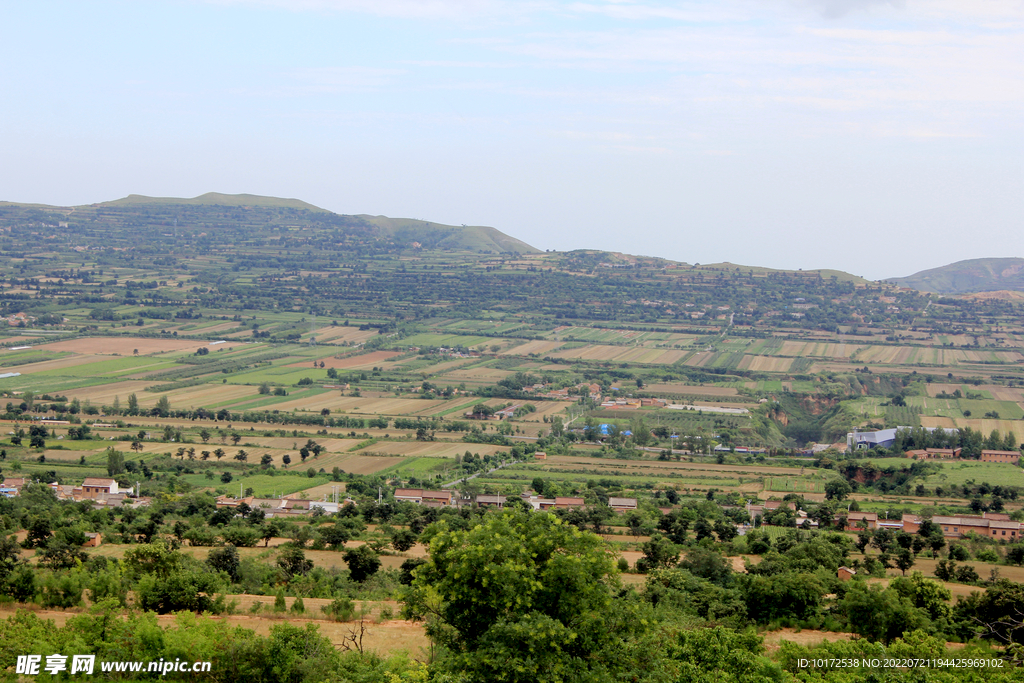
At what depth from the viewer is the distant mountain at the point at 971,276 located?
515ft

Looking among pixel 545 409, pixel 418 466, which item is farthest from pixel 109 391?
pixel 545 409

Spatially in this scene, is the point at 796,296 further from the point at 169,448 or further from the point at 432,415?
the point at 169,448

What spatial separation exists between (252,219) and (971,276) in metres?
135

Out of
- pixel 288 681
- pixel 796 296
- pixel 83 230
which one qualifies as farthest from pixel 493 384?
pixel 83 230

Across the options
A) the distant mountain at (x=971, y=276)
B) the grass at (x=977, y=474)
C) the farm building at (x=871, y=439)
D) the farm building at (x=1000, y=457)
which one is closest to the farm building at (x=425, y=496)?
the grass at (x=977, y=474)

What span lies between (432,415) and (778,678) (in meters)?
36.3

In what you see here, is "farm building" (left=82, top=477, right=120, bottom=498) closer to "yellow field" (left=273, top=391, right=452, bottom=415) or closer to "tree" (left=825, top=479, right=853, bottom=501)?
"yellow field" (left=273, top=391, right=452, bottom=415)

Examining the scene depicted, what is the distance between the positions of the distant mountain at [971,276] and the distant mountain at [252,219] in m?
75.5

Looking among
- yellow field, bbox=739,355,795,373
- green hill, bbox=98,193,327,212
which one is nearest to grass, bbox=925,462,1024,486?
yellow field, bbox=739,355,795,373

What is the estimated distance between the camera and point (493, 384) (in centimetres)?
5725

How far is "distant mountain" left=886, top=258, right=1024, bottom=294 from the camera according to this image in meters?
157

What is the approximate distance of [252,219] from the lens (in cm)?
15262

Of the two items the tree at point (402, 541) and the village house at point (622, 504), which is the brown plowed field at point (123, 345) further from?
the tree at point (402, 541)

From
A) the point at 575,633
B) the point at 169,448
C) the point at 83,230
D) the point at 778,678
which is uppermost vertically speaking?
the point at 83,230
